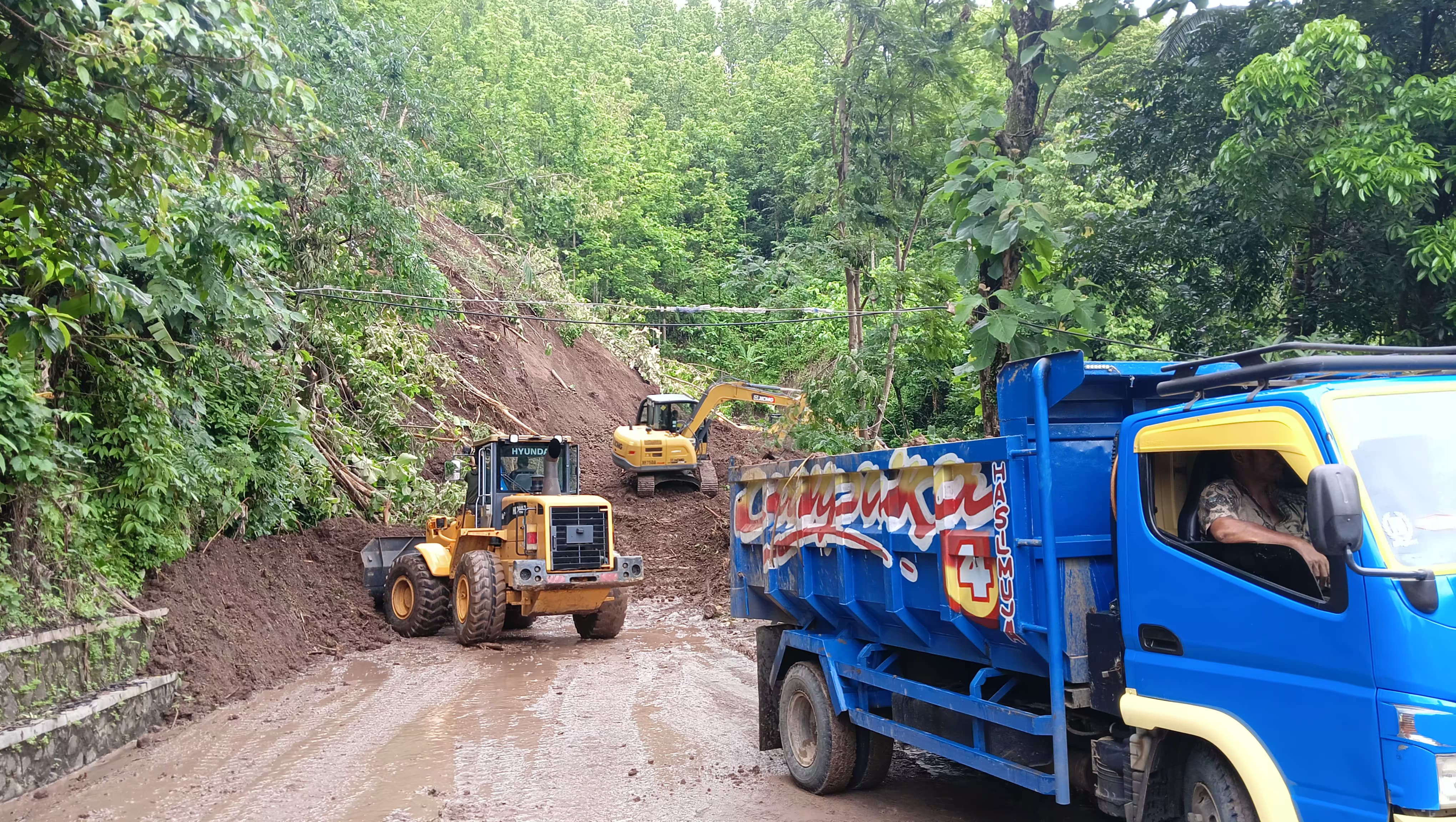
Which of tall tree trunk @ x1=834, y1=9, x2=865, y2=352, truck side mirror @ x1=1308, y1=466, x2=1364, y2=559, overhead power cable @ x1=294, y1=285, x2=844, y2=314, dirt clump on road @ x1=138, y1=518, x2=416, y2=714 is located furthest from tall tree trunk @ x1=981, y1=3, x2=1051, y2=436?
overhead power cable @ x1=294, y1=285, x2=844, y2=314

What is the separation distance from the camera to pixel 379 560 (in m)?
15.9

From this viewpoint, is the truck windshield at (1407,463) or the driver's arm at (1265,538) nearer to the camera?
the truck windshield at (1407,463)

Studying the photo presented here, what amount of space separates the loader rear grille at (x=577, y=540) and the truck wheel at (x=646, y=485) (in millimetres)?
12057

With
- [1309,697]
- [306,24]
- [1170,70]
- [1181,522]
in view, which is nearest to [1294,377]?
[1181,522]

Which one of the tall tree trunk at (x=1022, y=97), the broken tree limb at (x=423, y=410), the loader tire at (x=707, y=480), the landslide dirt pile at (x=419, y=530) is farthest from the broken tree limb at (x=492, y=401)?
the tall tree trunk at (x=1022, y=97)

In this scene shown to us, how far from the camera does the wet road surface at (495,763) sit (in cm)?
703

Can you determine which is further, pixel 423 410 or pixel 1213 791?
pixel 423 410

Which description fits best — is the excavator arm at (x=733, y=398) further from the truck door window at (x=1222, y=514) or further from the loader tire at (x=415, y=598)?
the truck door window at (x=1222, y=514)

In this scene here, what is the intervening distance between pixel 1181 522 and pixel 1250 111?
5.79 m

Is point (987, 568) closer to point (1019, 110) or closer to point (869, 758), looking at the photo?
point (869, 758)

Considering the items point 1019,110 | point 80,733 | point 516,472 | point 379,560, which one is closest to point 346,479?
point 379,560

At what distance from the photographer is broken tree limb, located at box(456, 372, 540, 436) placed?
2827 centimetres

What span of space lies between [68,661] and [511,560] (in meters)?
6.13

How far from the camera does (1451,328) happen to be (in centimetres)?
939
